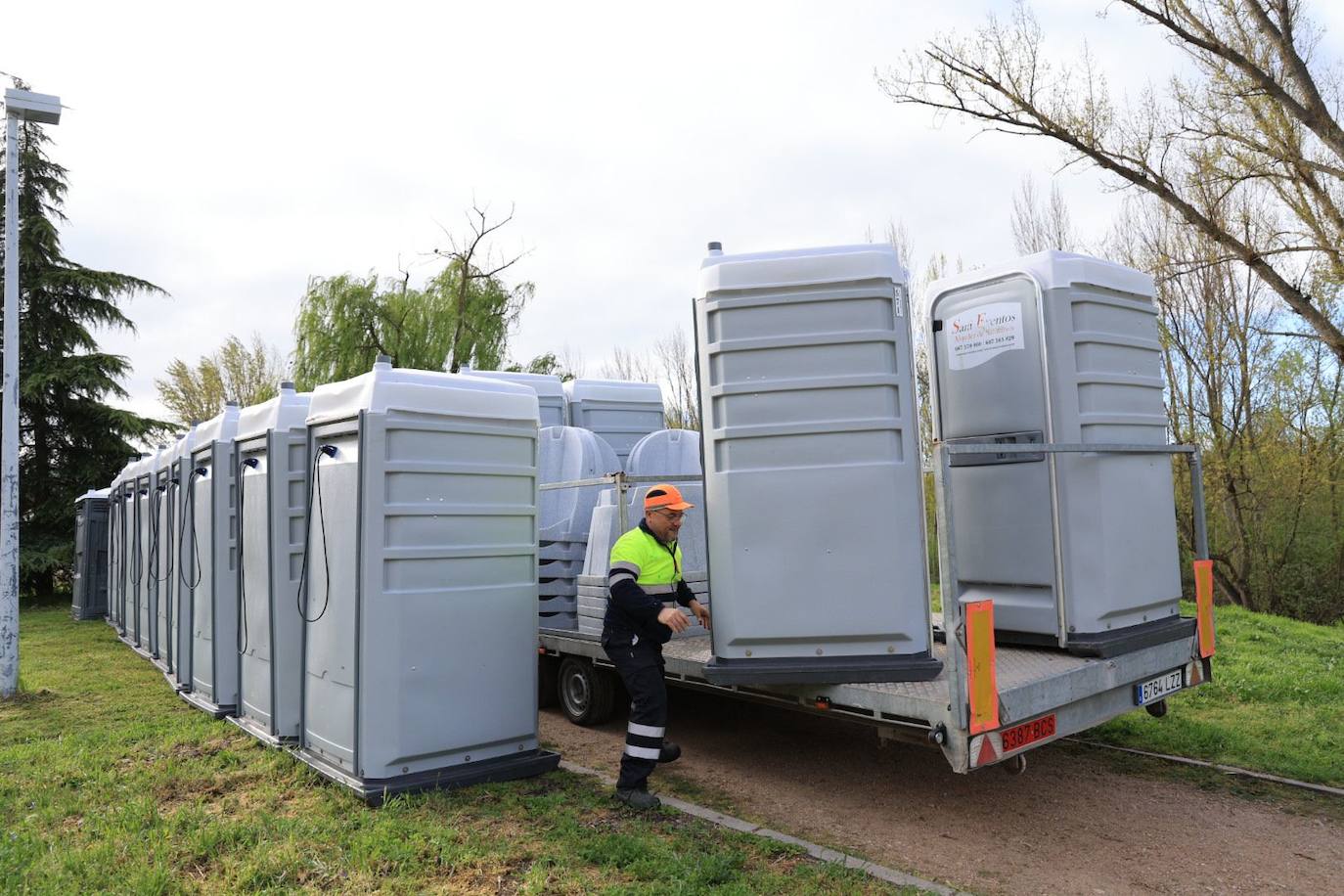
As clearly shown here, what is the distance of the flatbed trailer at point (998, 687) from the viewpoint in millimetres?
4227

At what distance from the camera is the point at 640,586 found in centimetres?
530

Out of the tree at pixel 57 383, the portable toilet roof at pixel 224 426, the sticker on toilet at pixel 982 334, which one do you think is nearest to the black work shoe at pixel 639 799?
the sticker on toilet at pixel 982 334

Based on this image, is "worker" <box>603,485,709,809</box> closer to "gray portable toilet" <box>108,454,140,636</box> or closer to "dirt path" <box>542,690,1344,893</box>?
"dirt path" <box>542,690,1344,893</box>

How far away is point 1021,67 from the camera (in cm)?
1405

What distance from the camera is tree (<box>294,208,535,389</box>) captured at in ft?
→ 84.7

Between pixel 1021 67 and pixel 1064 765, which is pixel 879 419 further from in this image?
pixel 1021 67

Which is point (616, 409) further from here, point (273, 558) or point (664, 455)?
point (273, 558)

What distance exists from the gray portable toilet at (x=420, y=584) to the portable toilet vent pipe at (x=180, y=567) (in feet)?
11.3

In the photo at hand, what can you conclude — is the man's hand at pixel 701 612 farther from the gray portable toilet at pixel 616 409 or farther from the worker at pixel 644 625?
the gray portable toilet at pixel 616 409

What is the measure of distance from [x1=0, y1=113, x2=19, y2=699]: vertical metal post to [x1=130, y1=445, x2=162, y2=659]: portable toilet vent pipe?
1.37 meters

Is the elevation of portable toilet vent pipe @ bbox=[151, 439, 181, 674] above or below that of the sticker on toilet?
below

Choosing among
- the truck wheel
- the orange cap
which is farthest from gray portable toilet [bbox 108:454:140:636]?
the orange cap

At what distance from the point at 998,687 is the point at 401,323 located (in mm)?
24198

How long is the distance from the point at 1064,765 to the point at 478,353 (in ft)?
75.1
